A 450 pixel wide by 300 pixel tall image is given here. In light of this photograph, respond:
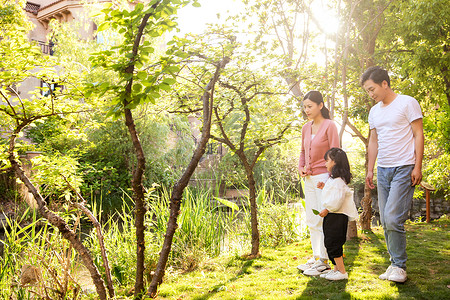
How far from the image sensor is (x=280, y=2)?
6.32m

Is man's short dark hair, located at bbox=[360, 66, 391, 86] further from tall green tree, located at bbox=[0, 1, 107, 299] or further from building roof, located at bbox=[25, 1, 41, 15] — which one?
building roof, located at bbox=[25, 1, 41, 15]

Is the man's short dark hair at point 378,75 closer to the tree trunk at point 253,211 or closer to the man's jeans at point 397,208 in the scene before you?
the man's jeans at point 397,208

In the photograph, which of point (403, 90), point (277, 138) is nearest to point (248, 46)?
point (277, 138)

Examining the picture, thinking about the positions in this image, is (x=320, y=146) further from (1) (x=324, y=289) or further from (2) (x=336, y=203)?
(1) (x=324, y=289)

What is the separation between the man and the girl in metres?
0.31

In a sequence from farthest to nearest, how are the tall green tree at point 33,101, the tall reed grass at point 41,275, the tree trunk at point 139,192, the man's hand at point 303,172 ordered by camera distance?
the man's hand at point 303,172
the tall reed grass at point 41,275
the tall green tree at point 33,101
the tree trunk at point 139,192

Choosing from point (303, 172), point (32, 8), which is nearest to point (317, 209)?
point (303, 172)

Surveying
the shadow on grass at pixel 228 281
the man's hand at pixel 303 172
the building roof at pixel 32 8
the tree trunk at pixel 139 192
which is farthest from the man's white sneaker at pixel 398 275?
the building roof at pixel 32 8

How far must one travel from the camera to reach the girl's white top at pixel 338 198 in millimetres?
3139

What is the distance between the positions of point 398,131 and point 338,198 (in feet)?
2.43

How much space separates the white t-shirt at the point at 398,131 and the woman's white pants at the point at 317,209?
0.59 m

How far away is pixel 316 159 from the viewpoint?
362 cm

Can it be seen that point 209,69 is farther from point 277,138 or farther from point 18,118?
point 18,118

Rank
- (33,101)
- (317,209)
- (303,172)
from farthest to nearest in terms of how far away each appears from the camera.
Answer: (303,172), (317,209), (33,101)
